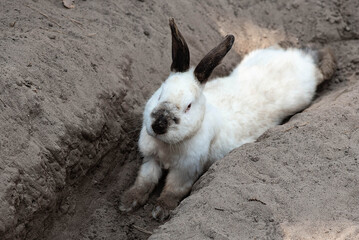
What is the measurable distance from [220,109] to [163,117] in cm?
125

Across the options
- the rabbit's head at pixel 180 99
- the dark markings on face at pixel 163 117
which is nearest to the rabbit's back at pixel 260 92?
the rabbit's head at pixel 180 99

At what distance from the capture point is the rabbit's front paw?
496cm

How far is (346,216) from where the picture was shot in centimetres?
359

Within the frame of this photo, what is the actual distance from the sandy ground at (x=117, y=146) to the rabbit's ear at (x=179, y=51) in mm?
840

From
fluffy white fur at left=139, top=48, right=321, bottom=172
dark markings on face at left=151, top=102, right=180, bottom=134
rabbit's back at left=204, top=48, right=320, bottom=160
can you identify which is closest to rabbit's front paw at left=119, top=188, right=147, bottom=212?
fluffy white fur at left=139, top=48, right=321, bottom=172

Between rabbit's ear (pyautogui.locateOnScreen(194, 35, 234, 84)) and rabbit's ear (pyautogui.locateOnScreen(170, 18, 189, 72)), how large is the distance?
153 millimetres

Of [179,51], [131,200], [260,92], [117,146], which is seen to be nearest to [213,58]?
[179,51]

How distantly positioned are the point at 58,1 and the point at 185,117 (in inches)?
95.0

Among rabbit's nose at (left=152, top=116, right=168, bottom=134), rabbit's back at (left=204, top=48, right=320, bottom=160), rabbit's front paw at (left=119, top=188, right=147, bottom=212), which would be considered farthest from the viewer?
rabbit's back at (left=204, top=48, right=320, bottom=160)

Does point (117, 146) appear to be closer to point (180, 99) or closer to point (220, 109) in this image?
point (180, 99)

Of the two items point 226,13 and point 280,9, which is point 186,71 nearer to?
point 226,13

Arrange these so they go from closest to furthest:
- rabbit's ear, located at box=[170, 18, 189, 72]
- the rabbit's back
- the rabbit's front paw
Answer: rabbit's ear, located at box=[170, 18, 189, 72], the rabbit's front paw, the rabbit's back

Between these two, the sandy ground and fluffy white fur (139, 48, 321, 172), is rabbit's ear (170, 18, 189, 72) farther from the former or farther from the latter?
the sandy ground

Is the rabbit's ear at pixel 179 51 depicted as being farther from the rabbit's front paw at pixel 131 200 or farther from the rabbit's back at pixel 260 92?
the rabbit's front paw at pixel 131 200
